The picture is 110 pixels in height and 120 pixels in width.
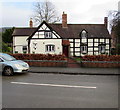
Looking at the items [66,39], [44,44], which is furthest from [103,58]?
[44,44]

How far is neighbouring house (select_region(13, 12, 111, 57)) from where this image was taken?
25.4 m

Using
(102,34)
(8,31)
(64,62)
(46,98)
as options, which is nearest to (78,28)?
(102,34)

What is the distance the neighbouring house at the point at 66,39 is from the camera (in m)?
25.4

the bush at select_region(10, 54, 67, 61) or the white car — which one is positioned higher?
the bush at select_region(10, 54, 67, 61)

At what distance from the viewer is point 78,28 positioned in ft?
95.1

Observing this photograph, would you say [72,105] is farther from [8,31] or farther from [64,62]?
[8,31]

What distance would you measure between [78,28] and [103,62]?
1646 cm

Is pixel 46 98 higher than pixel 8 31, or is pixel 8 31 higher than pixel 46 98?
pixel 8 31

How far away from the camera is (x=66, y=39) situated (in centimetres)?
2667

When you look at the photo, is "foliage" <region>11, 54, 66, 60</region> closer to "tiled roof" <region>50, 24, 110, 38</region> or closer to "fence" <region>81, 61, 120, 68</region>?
"fence" <region>81, 61, 120, 68</region>

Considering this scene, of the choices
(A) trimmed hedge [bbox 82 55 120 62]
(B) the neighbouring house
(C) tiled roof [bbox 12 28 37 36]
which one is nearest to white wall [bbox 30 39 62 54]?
(B) the neighbouring house

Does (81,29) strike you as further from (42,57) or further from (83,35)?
(42,57)

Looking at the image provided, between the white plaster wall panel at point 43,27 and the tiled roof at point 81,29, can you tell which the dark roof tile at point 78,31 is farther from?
the white plaster wall panel at point 43,27

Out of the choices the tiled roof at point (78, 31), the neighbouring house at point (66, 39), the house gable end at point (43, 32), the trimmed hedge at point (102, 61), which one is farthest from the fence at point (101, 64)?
the tiled roof at point (78, 31)
